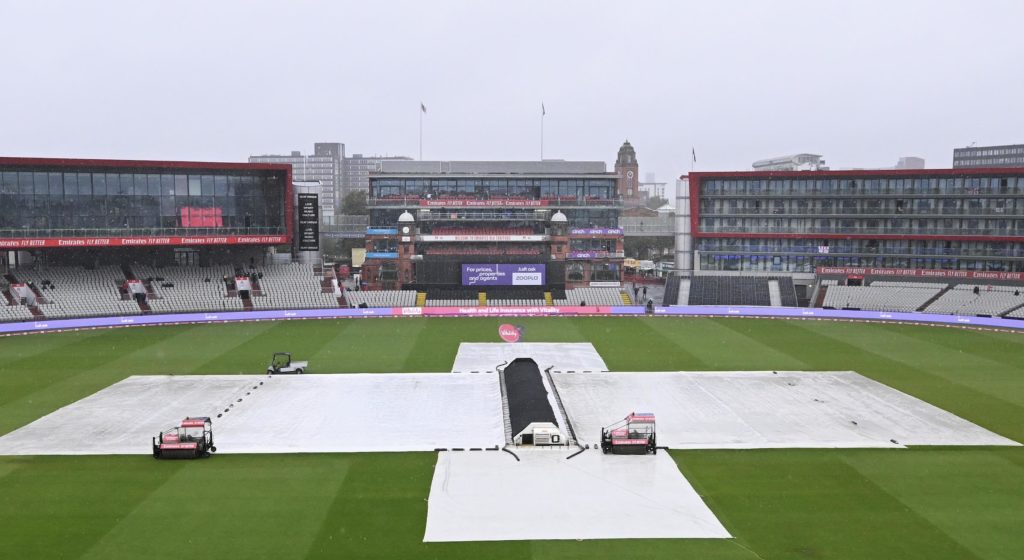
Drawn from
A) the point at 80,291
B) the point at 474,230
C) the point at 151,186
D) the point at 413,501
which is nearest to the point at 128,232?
the point at 151,186

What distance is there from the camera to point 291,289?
68812 mm

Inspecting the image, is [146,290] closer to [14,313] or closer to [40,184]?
[14,313]

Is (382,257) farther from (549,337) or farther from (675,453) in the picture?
(675,453)

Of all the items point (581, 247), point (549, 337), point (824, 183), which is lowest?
point (549, 337)

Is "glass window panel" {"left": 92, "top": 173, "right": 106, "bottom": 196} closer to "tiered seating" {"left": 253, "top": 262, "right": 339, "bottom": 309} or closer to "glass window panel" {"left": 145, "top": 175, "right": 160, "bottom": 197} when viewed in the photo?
"glass window panel" {"left": 145, "top": 175, "right": 160, "bottom": 197}

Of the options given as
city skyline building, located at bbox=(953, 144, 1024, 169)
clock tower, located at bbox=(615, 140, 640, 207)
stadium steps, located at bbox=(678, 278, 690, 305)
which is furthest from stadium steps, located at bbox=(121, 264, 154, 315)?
city skyline building, located at bbox=(953, 144, 1024, 169)

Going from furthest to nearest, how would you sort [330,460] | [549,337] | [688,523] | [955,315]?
[955,315], [549,337], [330,460], [688,523]

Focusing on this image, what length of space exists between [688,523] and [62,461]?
20123 mm

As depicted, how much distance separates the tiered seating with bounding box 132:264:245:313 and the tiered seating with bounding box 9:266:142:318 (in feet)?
6.99

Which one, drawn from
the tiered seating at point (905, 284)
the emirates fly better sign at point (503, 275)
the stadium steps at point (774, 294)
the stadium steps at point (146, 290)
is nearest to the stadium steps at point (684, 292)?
the stadium steps at point (774, 294)

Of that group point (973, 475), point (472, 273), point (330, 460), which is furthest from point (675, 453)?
point (472, 273)

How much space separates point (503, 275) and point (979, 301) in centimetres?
4346

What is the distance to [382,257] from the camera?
7931 centimetres

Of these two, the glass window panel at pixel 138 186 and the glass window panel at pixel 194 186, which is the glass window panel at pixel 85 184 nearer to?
the glass window panel at pixel 138 186
